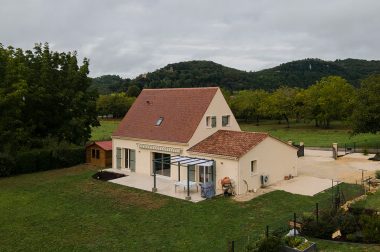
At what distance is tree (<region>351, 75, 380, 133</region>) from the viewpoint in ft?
121

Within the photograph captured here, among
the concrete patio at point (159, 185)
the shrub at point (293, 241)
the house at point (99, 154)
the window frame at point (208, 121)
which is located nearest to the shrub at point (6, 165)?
the house at point (99, 154)

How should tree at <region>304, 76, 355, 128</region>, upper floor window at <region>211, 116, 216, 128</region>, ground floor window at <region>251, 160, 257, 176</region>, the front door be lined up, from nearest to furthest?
the front door, ground floor window at <region>251, 160, 257, 176</region>, upper floor window at <region>211, 116, 216, 128</region>, tree at <region>304, 76, 355, 128</region>

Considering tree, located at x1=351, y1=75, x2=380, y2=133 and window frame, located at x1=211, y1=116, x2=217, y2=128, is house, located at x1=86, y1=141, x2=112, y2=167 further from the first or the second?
tree, located at x1=351, y1=75, x2=380, y2=133

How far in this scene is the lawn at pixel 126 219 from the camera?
51.4 feet

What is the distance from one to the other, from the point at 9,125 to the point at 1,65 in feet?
15.9

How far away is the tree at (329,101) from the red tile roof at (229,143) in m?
42.8

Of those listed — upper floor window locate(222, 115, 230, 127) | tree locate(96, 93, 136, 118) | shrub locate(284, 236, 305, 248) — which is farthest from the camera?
tree locate(96, 93, 136, 118)

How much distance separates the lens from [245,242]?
1514 cm

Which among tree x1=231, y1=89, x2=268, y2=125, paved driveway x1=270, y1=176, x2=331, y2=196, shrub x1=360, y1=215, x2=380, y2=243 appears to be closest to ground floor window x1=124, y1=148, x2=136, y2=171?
paved driveway x1=270, y1=176, x2=331, y2=196

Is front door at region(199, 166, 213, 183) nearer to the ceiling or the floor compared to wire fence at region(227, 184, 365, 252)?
nearer to the ceiling

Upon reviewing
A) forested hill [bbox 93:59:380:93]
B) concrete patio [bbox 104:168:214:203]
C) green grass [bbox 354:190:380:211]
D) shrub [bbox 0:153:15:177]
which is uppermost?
forested hill [bbox 93:59:380:93]

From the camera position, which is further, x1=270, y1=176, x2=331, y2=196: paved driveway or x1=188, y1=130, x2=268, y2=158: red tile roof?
x1=188, y1=130, x2=268, y2=158: red tile roof

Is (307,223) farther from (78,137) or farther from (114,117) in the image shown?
(114,117)

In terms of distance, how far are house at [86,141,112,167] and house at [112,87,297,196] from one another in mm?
1743
